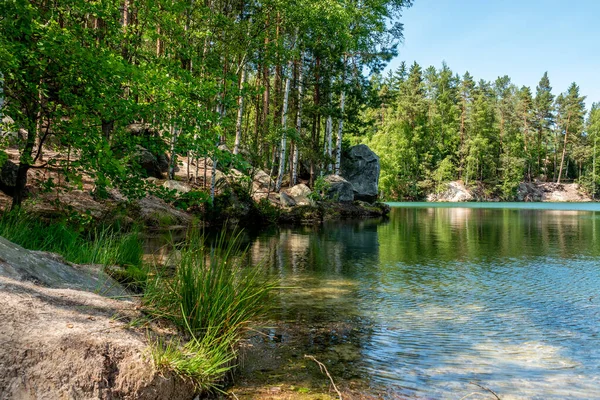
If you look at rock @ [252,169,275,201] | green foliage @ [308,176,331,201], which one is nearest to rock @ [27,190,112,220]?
rock @ [252,169,275,201]

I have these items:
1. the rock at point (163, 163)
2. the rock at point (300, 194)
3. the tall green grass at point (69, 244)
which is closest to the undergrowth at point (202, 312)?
the tall green grass at point (69, 244)

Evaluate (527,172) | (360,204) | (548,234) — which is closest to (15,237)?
(548,234)

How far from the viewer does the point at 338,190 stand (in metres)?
30.0

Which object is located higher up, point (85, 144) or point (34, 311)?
point (85, 144)

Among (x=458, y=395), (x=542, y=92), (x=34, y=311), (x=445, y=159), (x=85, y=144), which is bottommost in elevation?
(x=458, y=395)

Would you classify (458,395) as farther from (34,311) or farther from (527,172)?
(527,172)

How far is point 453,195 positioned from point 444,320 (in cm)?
7155

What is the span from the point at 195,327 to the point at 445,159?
245ft

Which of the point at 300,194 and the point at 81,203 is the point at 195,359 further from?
the point at 300,194

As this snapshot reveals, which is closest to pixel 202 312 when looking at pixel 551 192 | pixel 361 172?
pixel 361 172

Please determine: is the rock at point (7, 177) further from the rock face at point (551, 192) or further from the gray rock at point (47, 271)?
the rock face at point (551, 192)

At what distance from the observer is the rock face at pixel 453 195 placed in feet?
242

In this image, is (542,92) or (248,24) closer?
(248,24)

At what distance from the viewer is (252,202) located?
21891 millimetres
